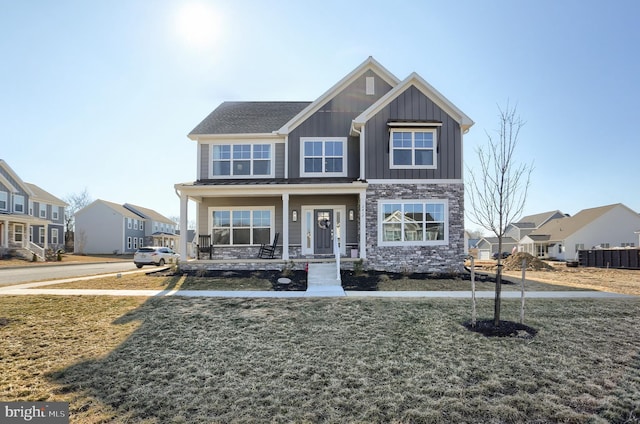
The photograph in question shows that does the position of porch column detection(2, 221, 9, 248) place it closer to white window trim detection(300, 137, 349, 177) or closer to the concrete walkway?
the concrete walkway

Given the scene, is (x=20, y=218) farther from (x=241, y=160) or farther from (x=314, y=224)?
(x=314, y=224)

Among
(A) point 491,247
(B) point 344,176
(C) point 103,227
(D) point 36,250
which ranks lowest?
(A) point 491,247

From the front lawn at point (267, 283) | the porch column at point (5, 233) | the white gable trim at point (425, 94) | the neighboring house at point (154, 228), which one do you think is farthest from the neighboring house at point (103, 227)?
the white gable trim at point (425, 94)

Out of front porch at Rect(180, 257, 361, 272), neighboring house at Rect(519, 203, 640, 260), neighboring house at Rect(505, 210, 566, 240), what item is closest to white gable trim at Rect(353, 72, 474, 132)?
front porch at Rect(180, 257, 361, 272)

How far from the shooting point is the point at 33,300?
30.2ft

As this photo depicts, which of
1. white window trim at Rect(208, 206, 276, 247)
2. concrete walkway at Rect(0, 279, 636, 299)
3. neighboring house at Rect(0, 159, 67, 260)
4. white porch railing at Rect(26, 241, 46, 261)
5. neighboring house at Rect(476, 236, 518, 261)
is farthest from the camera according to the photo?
neighboring house at Rect(476, 236, 518, 261)

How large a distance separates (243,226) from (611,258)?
25.9m

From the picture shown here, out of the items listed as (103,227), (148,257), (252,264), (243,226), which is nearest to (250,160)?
(243,226)

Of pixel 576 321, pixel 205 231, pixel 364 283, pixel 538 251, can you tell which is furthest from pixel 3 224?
pixel 538 251

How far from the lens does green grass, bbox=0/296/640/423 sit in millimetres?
4121

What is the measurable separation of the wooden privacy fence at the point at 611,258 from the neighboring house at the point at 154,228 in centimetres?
4972

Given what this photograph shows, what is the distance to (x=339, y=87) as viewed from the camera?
16.5 m

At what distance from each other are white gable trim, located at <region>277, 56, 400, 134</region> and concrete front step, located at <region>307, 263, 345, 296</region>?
6.32 meters

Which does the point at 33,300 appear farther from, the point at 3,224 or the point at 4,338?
the point at 3,224
